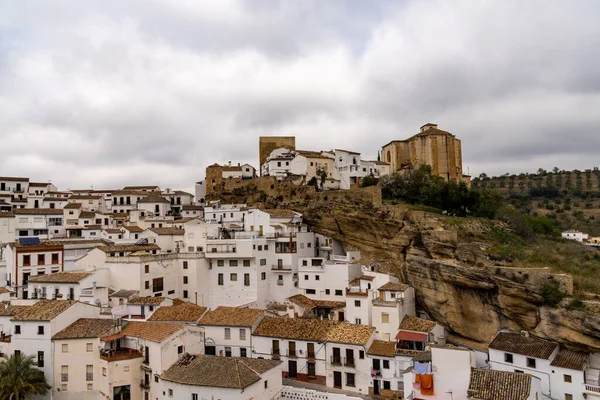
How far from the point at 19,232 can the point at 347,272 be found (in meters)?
35.8

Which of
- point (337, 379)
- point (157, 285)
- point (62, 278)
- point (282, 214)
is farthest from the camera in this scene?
point (282, 214)

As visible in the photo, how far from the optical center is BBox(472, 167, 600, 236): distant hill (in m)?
64.4

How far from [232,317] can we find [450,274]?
15.5 meters

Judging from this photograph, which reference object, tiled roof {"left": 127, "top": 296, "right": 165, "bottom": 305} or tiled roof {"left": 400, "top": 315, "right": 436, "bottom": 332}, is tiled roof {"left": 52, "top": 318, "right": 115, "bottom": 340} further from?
tiled roof {"left": 400, "top": 315, "right": 436, "bottom": 332}

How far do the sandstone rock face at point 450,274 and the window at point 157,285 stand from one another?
48.5ft

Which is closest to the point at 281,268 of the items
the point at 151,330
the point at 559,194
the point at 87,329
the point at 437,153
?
the point at 151,330

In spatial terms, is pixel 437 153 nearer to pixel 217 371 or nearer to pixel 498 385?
pixel 498 385

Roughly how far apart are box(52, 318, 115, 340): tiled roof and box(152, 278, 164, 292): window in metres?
8.08

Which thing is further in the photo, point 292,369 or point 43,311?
point 292,369

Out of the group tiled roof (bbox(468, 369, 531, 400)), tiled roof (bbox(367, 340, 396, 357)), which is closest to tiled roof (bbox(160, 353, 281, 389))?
tiled roof (bbox(367, 340, 396, 357))

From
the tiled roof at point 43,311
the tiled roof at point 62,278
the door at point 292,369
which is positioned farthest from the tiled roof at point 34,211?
the door at point 292,369

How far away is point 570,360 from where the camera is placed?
23.4 meters

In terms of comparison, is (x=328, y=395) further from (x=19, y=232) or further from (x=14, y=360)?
(x=19, y=232)

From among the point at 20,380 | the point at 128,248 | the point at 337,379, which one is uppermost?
the point at 128,248
